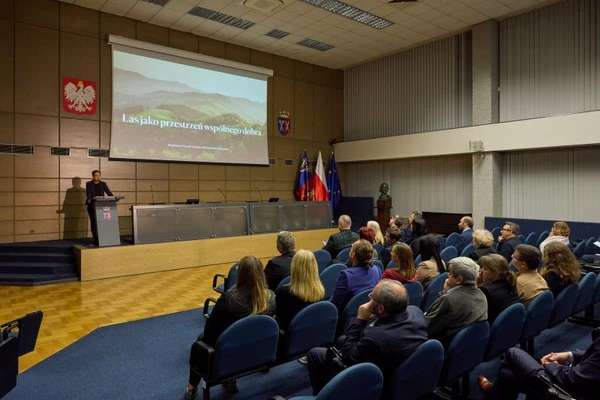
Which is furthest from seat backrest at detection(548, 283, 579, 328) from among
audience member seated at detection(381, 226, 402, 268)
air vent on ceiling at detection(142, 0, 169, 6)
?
air vent on ceiling at detection(142, 0, 169, 6)

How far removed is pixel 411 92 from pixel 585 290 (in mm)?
8598

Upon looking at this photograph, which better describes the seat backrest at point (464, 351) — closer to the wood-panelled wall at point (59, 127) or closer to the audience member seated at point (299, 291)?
the audience member seated at point (299, 291)

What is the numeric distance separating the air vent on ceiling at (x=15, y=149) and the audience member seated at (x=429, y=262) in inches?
305

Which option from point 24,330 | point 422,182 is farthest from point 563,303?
point 422,182

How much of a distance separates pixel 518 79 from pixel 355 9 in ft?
13.4

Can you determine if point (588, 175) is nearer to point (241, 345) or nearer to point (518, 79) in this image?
point (518, 79)

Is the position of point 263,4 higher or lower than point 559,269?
higher

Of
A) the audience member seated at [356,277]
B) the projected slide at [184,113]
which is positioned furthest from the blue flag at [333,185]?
the audience member seated at [356,277]

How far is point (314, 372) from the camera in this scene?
8.27 ft

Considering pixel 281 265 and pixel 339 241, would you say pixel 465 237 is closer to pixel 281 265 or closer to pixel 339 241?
pixel 339 241

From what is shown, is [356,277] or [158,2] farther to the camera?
[158,2]

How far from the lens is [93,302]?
5375 mm

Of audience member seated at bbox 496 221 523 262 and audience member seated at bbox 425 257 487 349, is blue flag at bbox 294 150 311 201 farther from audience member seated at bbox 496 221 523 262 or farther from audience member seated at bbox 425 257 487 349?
audience member seated at bbox 425 257 487 349

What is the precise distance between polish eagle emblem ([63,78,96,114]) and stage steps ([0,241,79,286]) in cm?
287
